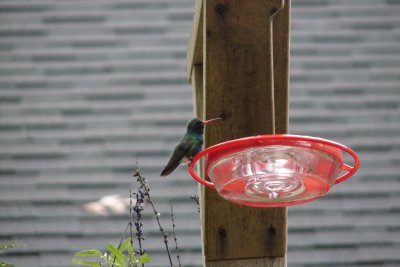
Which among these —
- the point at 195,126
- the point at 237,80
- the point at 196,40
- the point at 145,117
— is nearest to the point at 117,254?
the point at 195,126

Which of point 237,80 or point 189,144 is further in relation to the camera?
point 189,144

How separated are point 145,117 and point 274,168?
4.43 metres

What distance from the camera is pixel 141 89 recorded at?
636cm

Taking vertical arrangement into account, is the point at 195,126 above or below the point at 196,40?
below

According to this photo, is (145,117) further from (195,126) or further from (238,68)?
(238,68)

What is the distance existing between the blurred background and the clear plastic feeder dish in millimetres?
3820

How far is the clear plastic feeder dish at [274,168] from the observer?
1818mm

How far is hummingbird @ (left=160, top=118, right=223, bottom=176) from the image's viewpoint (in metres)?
2.36

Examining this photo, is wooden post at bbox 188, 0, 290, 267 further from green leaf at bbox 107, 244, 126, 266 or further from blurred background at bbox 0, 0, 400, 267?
blurred background at bbox 0, 0, 400, 267

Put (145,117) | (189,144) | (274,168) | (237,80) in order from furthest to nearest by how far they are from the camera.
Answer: (145,117) → (189,144) → (237,80) → (274,168)

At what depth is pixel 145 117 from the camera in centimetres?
627

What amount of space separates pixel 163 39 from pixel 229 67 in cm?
454

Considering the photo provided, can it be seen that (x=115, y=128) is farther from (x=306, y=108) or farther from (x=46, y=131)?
(x=306, y=108)

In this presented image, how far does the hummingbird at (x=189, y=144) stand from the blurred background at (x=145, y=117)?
3194 millimetres
